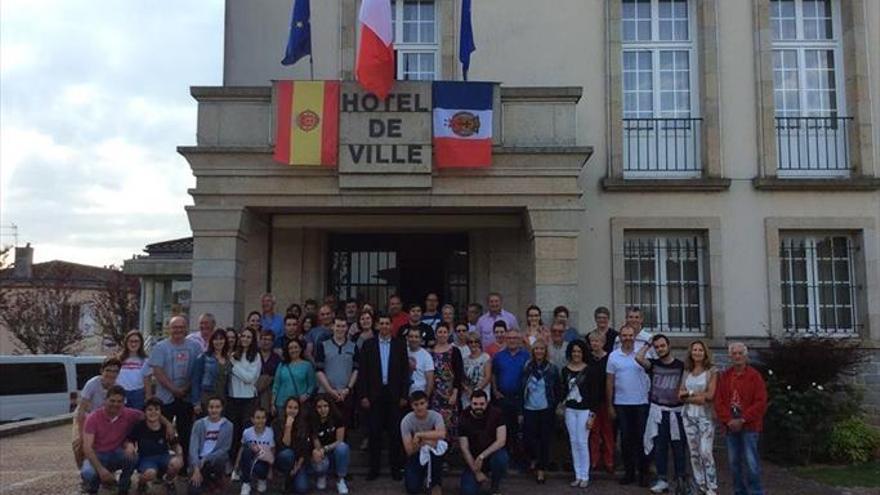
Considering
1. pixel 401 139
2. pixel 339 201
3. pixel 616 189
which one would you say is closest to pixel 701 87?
pixel 616 189

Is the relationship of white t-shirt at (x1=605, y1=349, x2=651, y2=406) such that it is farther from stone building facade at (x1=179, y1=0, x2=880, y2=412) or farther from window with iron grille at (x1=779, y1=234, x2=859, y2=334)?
window with iron grille at (x1=779, y1=234, x2=859, y2=334)

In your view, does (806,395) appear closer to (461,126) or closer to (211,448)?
(461,126)

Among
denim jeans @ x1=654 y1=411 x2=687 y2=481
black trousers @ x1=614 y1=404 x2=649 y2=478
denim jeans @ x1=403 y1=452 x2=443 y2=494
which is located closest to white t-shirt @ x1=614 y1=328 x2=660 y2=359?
black trousers @ x1=614 y1=404 x2=649 y2=478

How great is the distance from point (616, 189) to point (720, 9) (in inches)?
140

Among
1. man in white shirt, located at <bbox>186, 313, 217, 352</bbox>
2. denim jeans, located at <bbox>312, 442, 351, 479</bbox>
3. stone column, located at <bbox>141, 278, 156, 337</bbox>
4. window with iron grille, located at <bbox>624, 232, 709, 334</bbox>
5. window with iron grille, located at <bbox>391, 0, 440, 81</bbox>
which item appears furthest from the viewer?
stone column, located at <bbox>141, 278, 156, 337</bbox>

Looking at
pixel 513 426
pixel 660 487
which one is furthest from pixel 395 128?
pixel 660 487

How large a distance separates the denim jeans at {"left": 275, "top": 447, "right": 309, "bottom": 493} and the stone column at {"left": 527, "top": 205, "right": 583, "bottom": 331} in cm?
400

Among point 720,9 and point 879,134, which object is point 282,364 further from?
point 879,134

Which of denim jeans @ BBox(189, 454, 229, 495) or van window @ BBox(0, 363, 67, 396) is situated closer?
denim jeans @ BBox(189, 454, 229, 495)

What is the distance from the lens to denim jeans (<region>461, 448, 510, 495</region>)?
8570 millimetres

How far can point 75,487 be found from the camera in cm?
945

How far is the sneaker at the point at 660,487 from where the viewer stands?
29.0 feet

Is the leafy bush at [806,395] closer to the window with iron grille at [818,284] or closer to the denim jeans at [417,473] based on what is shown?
the window with iron grille at [818,284]

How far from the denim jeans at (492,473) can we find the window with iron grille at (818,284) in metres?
6.75
